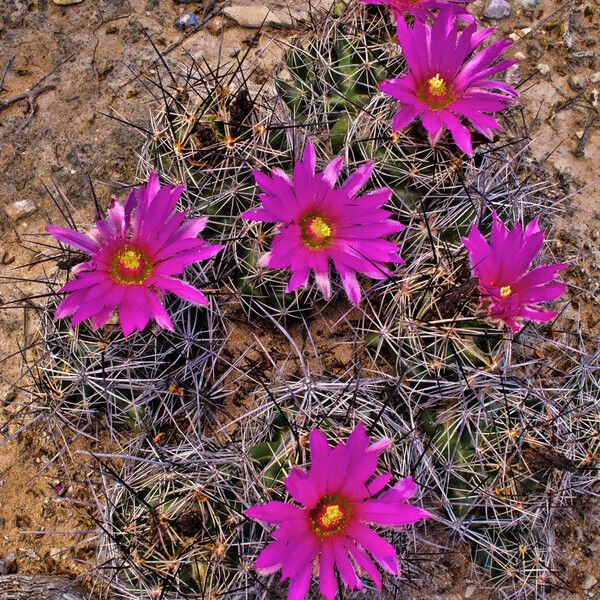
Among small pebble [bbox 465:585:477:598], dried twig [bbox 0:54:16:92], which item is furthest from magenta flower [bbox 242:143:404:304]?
dried twig [bbox 0:54:16:92]

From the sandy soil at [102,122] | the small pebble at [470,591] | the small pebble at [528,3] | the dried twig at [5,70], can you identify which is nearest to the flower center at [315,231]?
the sandy soil at [102,122]

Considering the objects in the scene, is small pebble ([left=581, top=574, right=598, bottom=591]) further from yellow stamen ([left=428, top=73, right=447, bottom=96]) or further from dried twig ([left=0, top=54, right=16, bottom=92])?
dried twig ([left=0, top=54, right=16, bottom=92])

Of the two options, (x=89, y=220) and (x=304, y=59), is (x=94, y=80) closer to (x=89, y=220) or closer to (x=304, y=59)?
(x=89, y=220)

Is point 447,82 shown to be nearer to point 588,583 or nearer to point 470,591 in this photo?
point 470,591

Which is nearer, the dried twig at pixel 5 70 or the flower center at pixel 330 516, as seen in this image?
the flower center at pixel 330 516

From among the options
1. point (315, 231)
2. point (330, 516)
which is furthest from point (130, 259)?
point (330, 516)

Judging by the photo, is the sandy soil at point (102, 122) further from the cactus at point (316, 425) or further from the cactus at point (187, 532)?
Answer: the cactus at point (316, 425)
